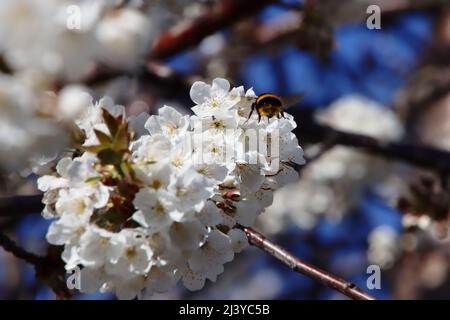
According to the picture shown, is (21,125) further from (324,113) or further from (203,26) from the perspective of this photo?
(324,113)

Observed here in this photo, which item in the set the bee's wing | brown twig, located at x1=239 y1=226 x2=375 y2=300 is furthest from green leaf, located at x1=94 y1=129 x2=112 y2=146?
the bee's wing

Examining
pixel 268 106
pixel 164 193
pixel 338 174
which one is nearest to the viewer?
pixel 164 193

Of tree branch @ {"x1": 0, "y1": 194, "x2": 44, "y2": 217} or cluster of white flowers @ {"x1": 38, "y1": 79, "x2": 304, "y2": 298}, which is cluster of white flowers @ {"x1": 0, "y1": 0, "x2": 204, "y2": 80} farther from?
tree branch @ {"x1": 0, "y1": 194, "x2": 44, "y2": 217}

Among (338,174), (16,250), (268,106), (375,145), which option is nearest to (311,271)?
(268,106)

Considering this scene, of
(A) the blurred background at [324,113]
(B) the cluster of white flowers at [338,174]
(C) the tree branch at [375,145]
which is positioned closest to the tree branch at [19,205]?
(A) the blurred background at [324,113]

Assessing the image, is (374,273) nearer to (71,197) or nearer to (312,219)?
(71,197)
